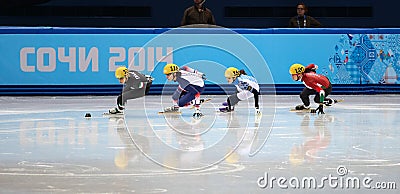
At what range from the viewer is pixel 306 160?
5.96 meters

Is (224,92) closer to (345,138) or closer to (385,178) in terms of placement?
(345,138)

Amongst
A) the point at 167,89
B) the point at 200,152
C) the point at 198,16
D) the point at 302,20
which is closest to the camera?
the point at 200,152

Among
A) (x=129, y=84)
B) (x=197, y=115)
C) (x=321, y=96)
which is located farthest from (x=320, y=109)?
(x=129, y=84)

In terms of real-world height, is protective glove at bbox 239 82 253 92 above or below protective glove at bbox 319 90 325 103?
above

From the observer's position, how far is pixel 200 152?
21.4 ft

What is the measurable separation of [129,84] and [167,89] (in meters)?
3.19

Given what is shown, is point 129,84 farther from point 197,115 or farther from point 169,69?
point 197,115

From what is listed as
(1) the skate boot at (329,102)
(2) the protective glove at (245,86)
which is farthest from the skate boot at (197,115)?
(1) the skate boot at (329,102)

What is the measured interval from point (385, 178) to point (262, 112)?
601cm

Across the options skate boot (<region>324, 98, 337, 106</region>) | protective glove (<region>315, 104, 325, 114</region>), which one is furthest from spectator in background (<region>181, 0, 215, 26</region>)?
protective glove (<region>315, 104, 325, 114</region>)

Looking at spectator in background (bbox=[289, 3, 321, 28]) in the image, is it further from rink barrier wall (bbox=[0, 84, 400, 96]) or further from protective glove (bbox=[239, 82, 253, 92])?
protective glove (bbox=[239, 82, 253, 92])

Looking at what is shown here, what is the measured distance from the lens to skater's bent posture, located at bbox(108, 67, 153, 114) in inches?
425

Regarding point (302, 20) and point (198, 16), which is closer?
point (198, 16)

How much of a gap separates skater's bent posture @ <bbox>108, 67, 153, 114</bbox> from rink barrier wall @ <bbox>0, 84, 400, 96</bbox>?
9.55 ft
